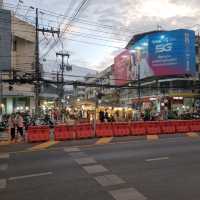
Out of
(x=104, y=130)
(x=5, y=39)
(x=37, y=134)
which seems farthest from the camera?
(x=5, y=39)

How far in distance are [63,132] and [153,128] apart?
23.5 ft

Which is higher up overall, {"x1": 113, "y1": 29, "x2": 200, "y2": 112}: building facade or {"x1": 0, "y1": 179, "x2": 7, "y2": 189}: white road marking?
{"x1": 113, "y1": 29, "x2": 200, "y2": 112}: building facade

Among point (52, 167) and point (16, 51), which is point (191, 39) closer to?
point (16, 51)

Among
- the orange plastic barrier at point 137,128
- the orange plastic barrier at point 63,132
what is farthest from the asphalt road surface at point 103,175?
the orange plastic barrier at point 137,128

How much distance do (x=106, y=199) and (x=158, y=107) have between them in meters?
61.5

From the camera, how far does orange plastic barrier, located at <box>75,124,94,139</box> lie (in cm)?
2425

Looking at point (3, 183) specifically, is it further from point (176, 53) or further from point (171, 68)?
point (171, 68)

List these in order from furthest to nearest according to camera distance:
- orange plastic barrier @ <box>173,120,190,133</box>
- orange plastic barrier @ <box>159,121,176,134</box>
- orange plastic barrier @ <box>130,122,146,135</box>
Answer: orange plastic barrier @ <box>173,120,190,133</box> → orange plastic barrier @ <box>159,121,176,134</box> → orange plastic barrier @ <box>130,122,146,135</box>

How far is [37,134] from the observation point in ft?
75.5

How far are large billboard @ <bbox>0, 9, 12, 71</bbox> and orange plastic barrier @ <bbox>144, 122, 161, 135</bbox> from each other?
70.8 ft

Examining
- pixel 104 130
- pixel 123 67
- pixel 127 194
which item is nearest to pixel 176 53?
pixel 123 67

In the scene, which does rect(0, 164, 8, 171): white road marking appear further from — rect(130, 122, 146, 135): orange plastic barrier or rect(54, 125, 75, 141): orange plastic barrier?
rect(130, 122, 146, 135): orange plastic barrier

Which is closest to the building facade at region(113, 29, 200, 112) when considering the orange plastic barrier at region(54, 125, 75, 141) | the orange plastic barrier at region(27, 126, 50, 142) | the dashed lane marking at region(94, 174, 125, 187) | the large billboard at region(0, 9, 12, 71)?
the large billboard at region(0, 9, 12, 71)

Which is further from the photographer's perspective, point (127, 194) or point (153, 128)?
point (153, 128)
